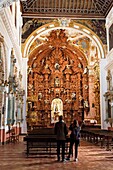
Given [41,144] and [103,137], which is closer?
[41,144]

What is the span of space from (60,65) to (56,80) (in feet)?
6.71

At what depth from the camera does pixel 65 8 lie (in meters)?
23.4

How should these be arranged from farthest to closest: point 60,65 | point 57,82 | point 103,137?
point 60,65 → point 57,82 → point 103,137

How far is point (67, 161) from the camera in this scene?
849 centimetres

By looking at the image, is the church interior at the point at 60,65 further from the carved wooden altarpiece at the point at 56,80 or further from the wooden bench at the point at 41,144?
the wooden bench at the point at 41,144

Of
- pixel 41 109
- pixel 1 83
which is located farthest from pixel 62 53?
pixel 1 83

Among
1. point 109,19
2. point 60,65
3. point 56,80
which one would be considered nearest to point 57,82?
point 56,80

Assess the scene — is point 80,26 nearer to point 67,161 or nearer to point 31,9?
point 31,9

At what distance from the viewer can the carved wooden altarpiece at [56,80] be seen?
31.6 metres

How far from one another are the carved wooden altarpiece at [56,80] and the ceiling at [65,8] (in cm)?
696

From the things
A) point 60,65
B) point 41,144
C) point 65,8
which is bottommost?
point 41,144

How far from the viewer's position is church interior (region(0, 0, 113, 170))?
21.1m

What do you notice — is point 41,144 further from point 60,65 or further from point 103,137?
point 60,65

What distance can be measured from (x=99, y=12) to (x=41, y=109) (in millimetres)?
13392
